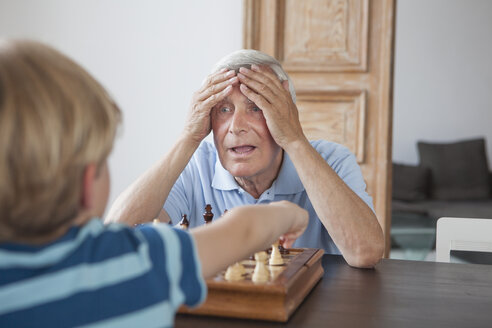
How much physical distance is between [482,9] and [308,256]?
6146 millimetres

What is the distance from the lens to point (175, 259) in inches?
29.1

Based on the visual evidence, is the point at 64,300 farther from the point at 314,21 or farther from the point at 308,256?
the point at 314,21

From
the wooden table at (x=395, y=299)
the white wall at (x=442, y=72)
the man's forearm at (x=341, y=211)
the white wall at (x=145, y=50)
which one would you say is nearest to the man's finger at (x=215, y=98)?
the man's forearm at (x=341, y=211)

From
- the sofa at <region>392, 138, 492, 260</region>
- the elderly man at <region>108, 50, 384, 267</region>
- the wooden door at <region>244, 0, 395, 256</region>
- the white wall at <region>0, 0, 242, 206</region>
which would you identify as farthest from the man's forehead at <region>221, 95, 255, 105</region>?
the sofa at <region>392, 138, 492, 260</region>

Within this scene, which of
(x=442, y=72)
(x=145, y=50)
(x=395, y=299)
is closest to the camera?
(x=395, y=299)

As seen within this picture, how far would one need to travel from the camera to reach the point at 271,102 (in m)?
1.73

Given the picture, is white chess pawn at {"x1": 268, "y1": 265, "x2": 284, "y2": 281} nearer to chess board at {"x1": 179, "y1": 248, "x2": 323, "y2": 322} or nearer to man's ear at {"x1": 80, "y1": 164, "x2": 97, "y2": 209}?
chess board at {"x1": 179, "y1": 248, "x2": 323, "y2": 322}

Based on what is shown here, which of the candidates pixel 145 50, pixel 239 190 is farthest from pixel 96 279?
pixel 145 50

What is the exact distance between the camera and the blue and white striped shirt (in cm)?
66

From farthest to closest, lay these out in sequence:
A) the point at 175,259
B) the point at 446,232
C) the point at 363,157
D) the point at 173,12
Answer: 1. the point at 173,12
2. the point at 363,157
3. the point at 446,232
4. the point at 175,259

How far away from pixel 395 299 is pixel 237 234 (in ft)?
1.54

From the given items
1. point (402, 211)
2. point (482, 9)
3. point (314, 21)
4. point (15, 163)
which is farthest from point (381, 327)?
point (482, 9)

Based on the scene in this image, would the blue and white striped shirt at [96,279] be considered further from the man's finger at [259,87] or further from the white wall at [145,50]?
the white wall at [145,50]

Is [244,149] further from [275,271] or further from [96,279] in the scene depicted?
[96,279]
